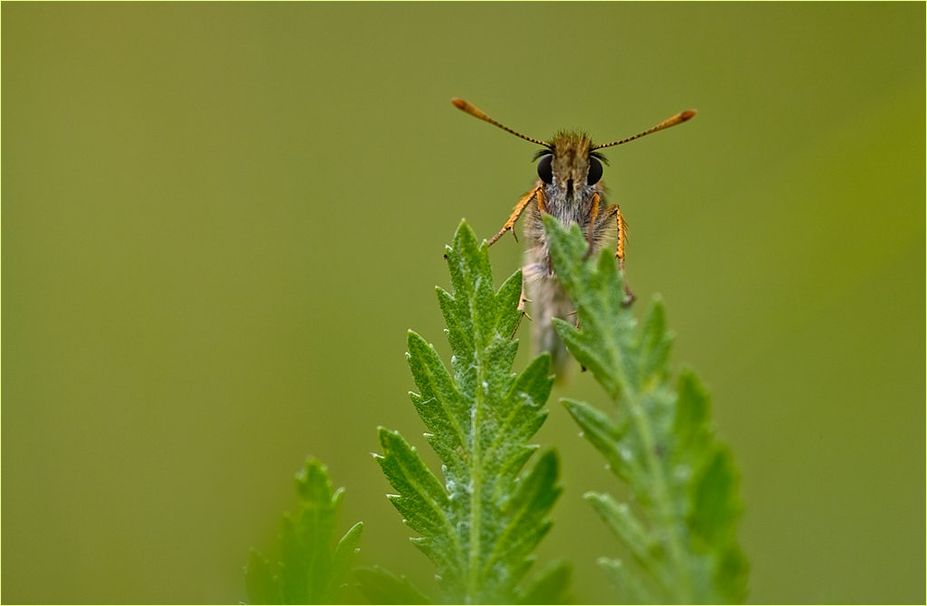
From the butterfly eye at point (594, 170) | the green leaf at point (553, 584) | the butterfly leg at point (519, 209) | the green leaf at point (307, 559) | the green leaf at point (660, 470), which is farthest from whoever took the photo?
the butterfly eye at point (594, 170)

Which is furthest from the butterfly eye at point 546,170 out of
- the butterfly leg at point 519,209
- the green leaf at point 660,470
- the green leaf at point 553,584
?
the green leaf at point 553,584

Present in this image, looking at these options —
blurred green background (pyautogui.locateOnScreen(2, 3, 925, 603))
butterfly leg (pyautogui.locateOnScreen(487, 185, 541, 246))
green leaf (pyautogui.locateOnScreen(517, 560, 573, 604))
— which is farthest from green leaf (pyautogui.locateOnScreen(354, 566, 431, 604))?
blurred green background (pyautogui.locateOnScreen(2, 3, 925, 603))

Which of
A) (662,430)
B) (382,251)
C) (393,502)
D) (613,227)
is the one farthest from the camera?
(382,251)

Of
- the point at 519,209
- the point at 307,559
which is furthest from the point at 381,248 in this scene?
the point at 307,559

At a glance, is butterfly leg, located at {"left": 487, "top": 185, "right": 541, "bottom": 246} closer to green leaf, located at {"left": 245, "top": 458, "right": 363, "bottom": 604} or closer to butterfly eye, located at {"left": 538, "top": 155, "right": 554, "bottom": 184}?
butterfly eye, located at {"left": 538, "top": 155, "right": 554, "bottom": 184}

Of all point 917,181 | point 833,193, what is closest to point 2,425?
point 833,193

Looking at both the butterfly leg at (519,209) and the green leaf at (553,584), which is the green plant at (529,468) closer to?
the green leaf at (553,584)

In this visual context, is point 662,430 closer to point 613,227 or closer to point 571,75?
point 613,227
